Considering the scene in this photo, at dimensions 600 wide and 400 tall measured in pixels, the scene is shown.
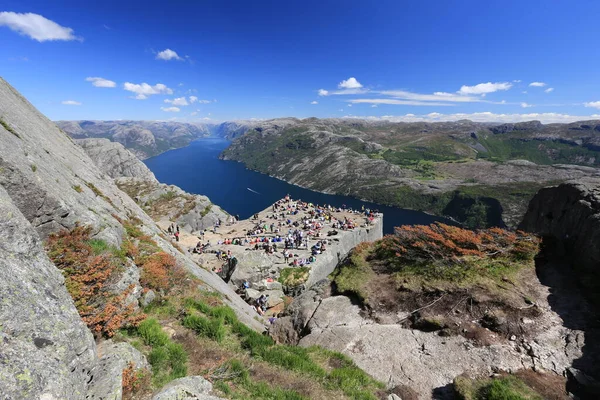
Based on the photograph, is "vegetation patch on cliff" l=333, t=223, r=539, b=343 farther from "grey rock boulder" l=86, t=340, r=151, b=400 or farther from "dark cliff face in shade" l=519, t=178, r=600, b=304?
"grey rock boulder" l=86, t=340, r=151, b=400

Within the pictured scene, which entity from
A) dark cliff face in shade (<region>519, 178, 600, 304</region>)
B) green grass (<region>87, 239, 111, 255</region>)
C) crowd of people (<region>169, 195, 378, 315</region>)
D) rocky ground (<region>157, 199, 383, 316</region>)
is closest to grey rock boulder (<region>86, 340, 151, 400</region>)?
green grass (<region>87, 239, 111, 255</region>)

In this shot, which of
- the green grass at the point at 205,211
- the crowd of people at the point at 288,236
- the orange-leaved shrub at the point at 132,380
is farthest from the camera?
the green grass at the point at 205,211

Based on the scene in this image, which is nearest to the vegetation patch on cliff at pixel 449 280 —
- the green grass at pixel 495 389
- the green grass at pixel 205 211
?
the green grass at pixel 495 389

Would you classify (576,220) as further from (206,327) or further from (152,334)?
(152,334)

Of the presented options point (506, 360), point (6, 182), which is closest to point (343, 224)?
point (506, 360)

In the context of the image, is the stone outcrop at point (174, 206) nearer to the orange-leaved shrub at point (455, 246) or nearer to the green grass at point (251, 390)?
the orange-leaved shrub at point (455, 246)

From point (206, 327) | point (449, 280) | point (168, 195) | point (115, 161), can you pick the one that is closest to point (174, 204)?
point (168, 195)
